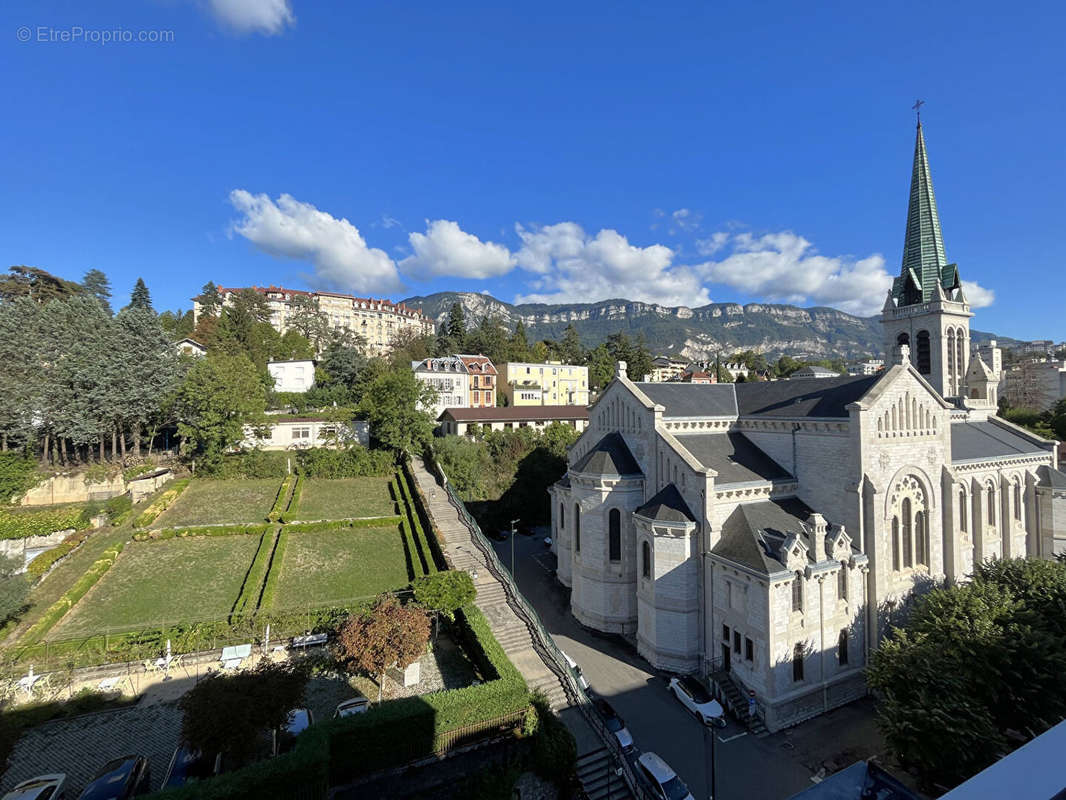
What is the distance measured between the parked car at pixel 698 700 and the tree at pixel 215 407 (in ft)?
146

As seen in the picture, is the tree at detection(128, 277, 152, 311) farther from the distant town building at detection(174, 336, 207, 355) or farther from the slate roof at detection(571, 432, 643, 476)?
the slate roof at detection(571, 432, 643, 476)

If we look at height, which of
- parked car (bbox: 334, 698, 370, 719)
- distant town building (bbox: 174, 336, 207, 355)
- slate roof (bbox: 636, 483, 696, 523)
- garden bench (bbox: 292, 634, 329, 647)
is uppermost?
distant town building (bbox: 174, 336, 207, 355)

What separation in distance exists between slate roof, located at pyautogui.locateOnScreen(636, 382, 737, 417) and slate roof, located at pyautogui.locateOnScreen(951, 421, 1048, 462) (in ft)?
43.4

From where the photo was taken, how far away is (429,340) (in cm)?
10462

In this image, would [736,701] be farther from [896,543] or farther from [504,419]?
[504,419]

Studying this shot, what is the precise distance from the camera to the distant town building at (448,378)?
71125mm

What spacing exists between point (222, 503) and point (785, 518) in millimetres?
43685

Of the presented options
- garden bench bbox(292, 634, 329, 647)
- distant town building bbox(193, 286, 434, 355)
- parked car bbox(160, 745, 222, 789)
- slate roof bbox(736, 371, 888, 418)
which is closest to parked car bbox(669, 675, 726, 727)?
slate roof bbox(736, 371, 888, 418)

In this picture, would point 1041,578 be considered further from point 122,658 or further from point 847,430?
point 122,658

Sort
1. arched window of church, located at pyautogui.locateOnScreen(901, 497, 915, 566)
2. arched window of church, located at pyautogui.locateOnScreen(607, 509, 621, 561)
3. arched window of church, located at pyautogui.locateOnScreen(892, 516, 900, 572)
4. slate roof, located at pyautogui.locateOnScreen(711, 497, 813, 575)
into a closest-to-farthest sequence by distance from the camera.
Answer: slate roof, located at pyautogui.locateOnScreen(711, 497, 813, 575)
arched window of church, located at pyautogui.locateOnScreen(892, 516, 900, 572)
arched window of church, located at pyautogui.locateOnScreen(901, 497, 915, 566)
arched window of church, located at pyautogui.locateOnScreen(607, 509, 621, 561)

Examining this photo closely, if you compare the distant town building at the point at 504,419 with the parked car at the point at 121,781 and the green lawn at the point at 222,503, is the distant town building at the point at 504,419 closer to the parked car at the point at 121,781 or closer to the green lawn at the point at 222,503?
the green lawn at the point at 222,503

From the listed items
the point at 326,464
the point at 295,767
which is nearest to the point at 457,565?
the point at 295,767

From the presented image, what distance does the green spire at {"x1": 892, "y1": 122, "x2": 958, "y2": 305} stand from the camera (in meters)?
35.8

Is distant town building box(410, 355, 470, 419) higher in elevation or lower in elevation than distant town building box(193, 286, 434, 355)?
lower
